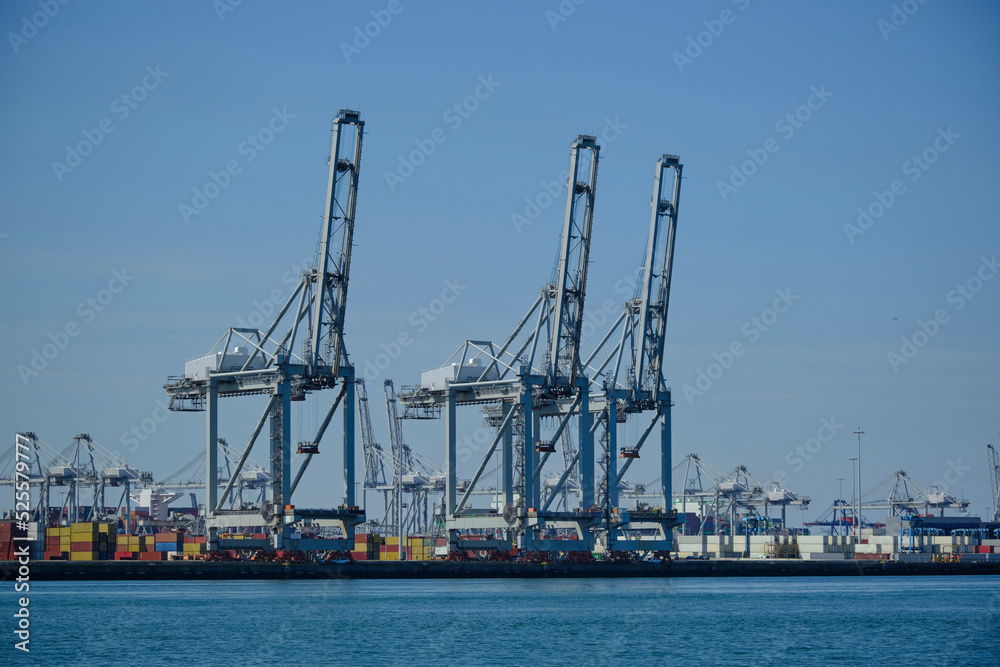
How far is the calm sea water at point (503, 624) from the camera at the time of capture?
49625mm

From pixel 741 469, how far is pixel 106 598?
12747cm

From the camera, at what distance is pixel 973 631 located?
5775 cm

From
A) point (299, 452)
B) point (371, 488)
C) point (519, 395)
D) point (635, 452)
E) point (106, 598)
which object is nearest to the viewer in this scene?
point (106, 598)

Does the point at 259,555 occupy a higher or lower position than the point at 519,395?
lower

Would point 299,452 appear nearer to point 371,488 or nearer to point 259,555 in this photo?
point 259,555

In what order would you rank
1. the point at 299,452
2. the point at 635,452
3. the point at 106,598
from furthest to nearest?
the point at 635,452, the point at 299,452, the point at 106,598

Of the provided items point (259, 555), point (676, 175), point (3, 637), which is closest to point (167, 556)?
point (259, 555)

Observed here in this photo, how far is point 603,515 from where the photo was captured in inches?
3804

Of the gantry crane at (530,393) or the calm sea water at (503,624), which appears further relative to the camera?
the gantry crane at (530,393)

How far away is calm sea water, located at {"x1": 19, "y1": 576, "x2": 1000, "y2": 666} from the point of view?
49.6 metres

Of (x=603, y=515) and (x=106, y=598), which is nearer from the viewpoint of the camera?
(x=106, y=598)

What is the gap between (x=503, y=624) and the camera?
6028 cm

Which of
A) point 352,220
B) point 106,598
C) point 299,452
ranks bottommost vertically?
point 106,598

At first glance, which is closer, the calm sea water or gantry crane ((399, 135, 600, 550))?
the calm sea water
